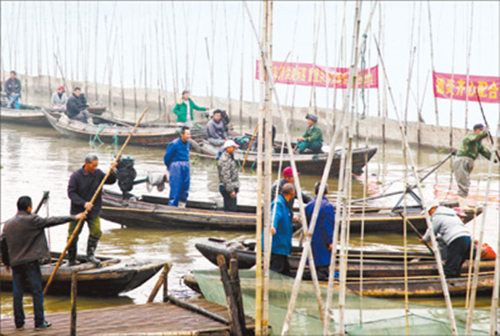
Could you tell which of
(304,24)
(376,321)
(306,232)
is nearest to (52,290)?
(376,321)

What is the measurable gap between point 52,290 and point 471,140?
711cm

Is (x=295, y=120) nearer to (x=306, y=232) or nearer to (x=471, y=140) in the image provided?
(x=471, y=140)

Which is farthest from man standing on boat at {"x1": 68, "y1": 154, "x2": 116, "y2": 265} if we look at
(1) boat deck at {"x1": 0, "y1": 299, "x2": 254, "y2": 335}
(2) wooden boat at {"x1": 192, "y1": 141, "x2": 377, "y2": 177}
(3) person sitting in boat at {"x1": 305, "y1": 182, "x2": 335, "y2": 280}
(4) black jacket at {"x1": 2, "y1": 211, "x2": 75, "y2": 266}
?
(2) wooden boat at {"x1": 192, "y1": 141, "x2": 377, "y2": 177}

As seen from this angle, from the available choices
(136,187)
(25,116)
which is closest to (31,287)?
(136,187)

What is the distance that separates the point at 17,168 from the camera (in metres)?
13.9

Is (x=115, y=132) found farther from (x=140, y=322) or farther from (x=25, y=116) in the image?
(x=140, y=322)

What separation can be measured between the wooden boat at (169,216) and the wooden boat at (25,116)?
12164 mm

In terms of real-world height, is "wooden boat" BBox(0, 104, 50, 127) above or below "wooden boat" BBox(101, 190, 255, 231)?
above

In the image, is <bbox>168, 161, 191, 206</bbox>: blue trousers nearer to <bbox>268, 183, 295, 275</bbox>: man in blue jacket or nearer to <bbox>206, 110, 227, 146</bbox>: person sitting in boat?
<bbox>268, 183, 295, 275</bbox>: man in blue jacket

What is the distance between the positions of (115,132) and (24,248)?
12.6 metres

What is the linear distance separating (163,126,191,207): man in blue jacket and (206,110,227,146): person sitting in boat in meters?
5.15

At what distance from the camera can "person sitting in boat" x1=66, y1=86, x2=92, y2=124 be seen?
18.7 meters

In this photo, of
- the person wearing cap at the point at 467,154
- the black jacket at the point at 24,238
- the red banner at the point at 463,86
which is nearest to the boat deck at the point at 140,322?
the black jacket at the point at 24,238

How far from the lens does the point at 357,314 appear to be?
15.9 ft
